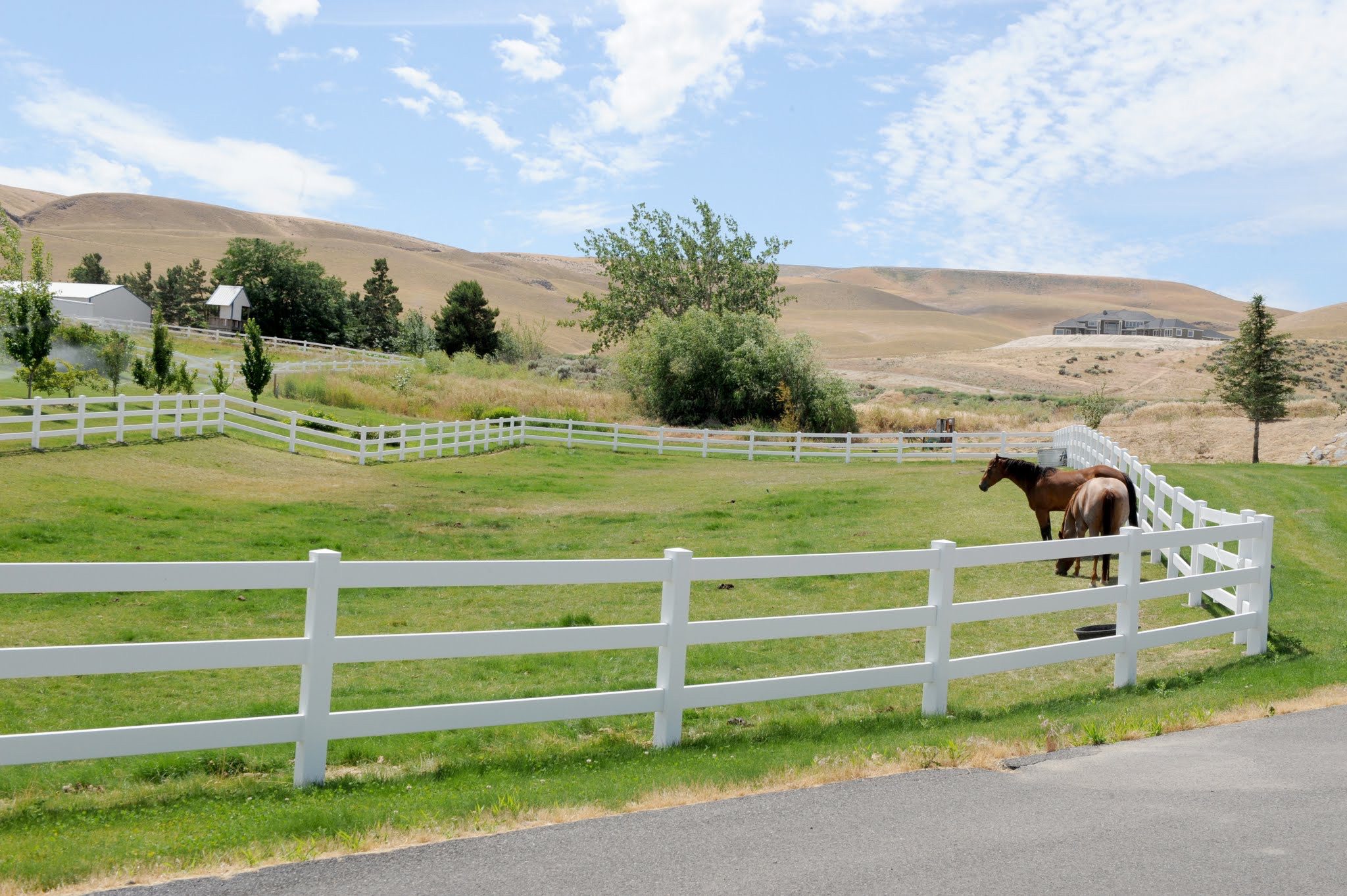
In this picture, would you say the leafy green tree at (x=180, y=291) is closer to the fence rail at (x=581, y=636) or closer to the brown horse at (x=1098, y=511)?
the brown horse at (x=1098, y=511)

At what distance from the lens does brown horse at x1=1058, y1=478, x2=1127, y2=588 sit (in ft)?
46.7

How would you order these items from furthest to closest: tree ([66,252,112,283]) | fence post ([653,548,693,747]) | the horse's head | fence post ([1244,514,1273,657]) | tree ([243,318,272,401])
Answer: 1. tree ([66,252,112,283])
2. tree ([243,318,272,401])
3. the horse's head
4. fence post ([1244,514,1273,657])
5. fence post ([653,548,693,747])

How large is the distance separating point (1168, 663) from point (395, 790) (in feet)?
24.3

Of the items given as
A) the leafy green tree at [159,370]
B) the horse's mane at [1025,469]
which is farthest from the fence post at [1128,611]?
the leafy green tree at [159,370]

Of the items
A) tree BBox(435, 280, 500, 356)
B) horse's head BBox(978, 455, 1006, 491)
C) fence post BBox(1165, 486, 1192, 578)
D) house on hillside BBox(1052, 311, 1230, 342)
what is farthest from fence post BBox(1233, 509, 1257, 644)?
house on hillside BBox(1052, 311, 1230, 342)

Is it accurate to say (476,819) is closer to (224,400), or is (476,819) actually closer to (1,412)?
(224,400)

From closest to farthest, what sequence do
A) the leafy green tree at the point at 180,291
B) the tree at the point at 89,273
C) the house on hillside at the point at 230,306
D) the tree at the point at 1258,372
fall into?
the tree at the point at 1258,372
the house on hillside at the point at 230,306
the tree at the point at 89,273
the leafy green tree at the point at 180,291

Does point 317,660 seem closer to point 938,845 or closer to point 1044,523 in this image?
point 938,845

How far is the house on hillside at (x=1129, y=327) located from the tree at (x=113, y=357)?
12947 centimetres

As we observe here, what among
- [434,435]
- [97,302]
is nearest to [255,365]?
[434,435]

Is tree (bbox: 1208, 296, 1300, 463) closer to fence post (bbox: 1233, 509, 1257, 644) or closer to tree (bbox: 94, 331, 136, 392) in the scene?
fence post (bbox: 1233, 509, 1257, 644)

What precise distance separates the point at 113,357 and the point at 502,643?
1684 inches

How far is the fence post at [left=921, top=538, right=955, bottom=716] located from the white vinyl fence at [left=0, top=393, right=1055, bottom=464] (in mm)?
22030

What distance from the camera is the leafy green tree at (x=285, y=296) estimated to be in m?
89.9
